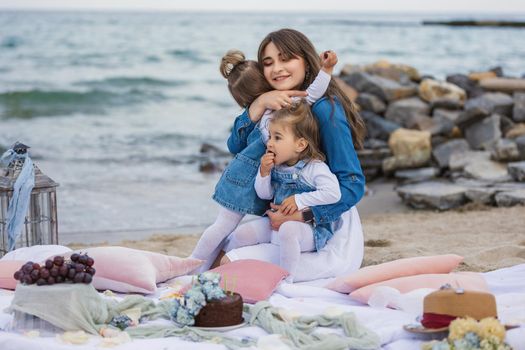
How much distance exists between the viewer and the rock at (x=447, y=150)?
33.5 ft

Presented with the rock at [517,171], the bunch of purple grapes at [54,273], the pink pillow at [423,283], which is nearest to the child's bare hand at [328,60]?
the pink pillow at [423,283]

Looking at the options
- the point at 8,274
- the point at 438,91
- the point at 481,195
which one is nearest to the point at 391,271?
the point at 8,274

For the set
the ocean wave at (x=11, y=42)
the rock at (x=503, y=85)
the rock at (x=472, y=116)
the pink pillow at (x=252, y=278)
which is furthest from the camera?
the ocean wave at (x=11, y=42)

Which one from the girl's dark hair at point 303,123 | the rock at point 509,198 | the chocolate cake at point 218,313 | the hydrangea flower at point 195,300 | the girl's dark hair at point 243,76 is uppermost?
the girl's dark hair at point 243,76

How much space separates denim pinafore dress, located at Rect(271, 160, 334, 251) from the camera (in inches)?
193

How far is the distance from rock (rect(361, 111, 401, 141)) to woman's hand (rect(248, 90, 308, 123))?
6.64 metres

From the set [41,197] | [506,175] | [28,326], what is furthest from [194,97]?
[28,326]

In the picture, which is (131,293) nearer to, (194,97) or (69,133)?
(69,133)

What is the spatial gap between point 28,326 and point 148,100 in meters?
18.2

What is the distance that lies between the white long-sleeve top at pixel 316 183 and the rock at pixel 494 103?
22.9 feet

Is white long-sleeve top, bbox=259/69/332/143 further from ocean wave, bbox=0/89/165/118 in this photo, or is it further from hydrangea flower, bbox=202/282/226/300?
ocean wave, bbox=0/89/165/118

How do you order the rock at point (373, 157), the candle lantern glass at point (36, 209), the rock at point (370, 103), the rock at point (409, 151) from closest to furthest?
1. the candle lantern glass at point (36, 209)
2. the rock at point (409, 151)
3. the rock at point (373, 157)
4. the rock at point (370, 103)

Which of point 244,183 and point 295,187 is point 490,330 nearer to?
point 295,187

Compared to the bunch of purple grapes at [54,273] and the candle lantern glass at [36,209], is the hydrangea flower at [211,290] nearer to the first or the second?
the bunch of purple grapes at [54,273]
